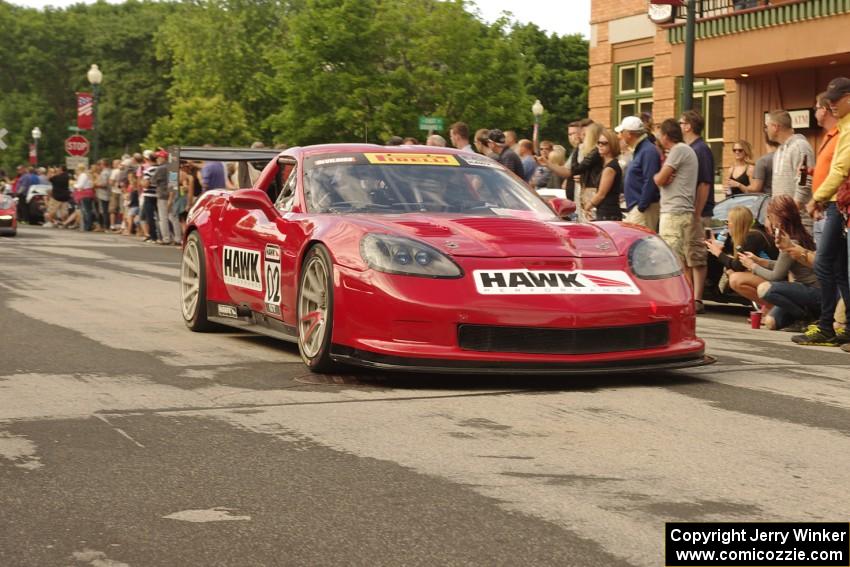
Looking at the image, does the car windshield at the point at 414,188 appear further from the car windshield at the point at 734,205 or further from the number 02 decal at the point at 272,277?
the car windshield at the point at 734,205

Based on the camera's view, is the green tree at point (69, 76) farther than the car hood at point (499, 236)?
Yes

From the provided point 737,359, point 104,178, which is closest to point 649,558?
point 737,359

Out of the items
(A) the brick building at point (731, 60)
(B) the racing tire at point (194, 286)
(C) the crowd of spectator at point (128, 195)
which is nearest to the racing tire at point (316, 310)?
(B) the racing tire at point (194, 286)

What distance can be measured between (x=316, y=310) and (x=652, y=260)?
1.88 m

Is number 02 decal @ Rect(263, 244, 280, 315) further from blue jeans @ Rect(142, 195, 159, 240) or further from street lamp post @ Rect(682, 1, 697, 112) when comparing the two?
blue jeans @ Rect(142, 195, 159, 240)

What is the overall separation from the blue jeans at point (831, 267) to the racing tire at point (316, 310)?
13.6 ft

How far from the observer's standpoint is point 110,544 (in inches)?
164

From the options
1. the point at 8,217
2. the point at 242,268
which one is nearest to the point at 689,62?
Result: the point at 242,268

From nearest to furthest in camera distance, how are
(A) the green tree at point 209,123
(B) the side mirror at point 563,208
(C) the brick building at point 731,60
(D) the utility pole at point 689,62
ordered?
(B) the side mirror at point 563,208 → (D) the utility pole at point 689,62 → (C) the brick building at point 731,60 → (A) the green tree at point 209,123

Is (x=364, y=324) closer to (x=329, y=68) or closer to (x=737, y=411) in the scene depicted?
(x=737, y=411)

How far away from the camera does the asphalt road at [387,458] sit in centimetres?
420

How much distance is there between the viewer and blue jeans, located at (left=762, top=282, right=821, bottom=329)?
1131 centimetres

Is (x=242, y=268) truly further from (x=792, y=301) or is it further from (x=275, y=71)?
(x=275, y=71)

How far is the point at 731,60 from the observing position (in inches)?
1016
